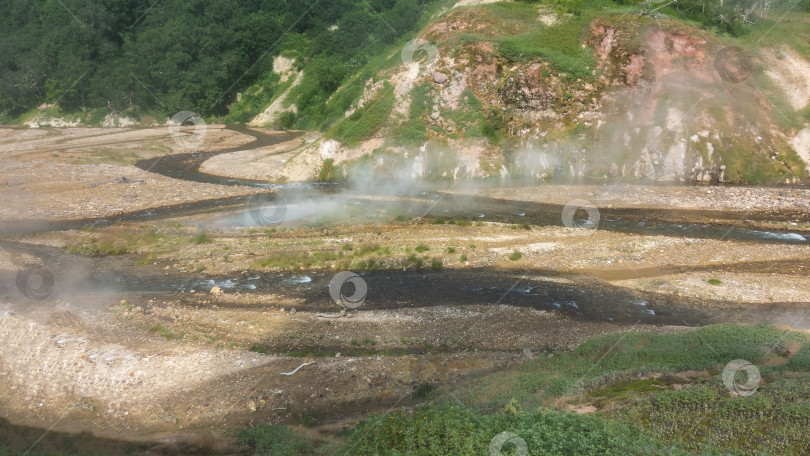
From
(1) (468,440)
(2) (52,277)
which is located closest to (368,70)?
(2) (52,277)

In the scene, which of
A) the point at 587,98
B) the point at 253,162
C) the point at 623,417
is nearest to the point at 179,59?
the point at 253,162

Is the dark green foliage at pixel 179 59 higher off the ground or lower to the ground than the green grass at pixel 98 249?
higher

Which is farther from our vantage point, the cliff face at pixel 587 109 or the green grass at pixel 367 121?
the green grass at pixel 367 121

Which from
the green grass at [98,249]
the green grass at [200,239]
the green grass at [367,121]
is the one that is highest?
the green grass at [367,121]

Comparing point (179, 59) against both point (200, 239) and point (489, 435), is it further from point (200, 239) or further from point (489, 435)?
point (489, 435)

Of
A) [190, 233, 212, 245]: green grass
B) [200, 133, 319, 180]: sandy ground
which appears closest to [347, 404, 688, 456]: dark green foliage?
[190, 233, 212, 245]: green grass

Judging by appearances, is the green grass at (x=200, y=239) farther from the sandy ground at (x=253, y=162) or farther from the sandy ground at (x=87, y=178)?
the sandy ground at (x=253, y=162)

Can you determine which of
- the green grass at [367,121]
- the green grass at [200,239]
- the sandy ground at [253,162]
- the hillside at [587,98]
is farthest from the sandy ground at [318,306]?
the sandy ground at [253,162]

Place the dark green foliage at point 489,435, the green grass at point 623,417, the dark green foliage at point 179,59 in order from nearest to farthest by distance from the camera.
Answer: the dark green foliage at point 489,435, the green grass at point 623,417, the dark green foliage at point 179,59

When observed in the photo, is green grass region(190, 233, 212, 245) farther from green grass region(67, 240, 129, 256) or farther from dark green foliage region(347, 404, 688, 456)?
A: dark green foliage region(347, 404, 688, 456)
